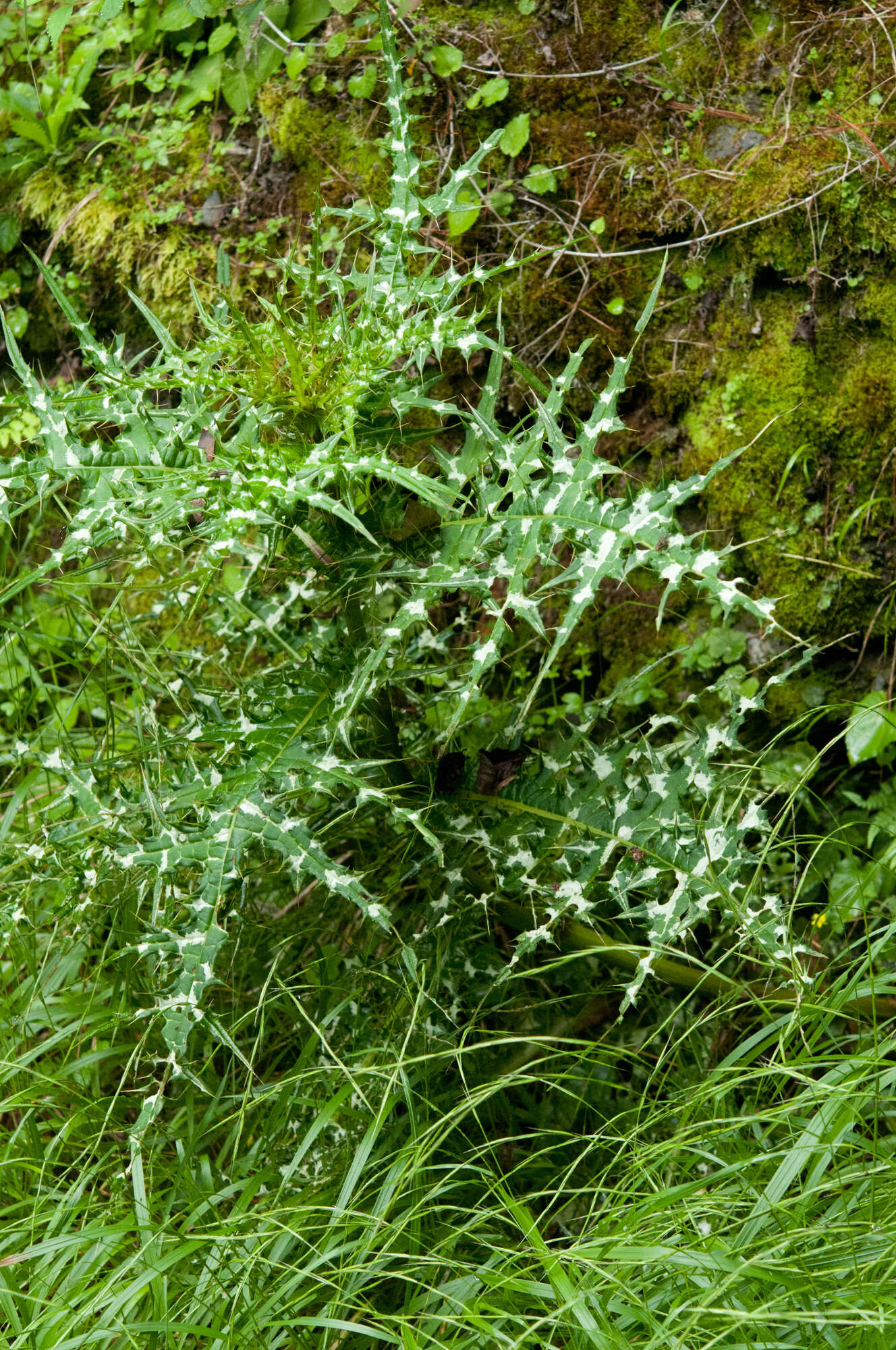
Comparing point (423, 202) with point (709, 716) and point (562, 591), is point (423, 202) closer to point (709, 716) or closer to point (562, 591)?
point (562, 591)

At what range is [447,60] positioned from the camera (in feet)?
8.11

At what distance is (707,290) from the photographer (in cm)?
231

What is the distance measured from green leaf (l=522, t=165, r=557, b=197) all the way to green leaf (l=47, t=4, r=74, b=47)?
1235mm

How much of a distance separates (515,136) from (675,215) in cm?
40

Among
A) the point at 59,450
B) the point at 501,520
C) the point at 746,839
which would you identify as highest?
the point at 59,450

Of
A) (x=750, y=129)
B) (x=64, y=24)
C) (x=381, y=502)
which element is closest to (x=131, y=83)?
(x=64, y=24)

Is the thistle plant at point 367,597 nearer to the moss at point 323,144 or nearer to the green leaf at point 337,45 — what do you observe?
the moss at point 323,144

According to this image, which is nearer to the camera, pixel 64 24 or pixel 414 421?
A: pixel 414 421

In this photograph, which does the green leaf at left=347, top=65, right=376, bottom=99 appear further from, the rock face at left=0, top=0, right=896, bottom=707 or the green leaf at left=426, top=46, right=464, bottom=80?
the green leaf at left=426, top=46, right=464, bottom=80

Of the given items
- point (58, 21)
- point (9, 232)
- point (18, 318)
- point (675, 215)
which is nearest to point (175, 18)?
point (58, 21)

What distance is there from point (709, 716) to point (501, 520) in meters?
0.99

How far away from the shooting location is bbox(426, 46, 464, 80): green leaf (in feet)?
8.09

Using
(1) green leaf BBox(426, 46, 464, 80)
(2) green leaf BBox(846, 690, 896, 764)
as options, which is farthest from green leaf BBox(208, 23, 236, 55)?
(2) green leaf BBox(846, 690, 896, 764)

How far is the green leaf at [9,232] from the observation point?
114 inches
